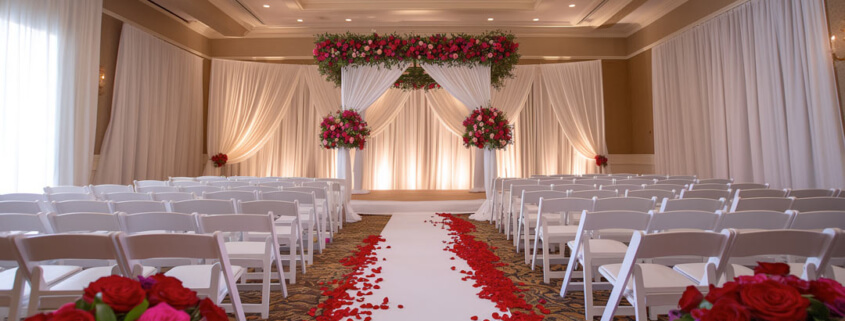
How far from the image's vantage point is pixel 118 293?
2.76 feet

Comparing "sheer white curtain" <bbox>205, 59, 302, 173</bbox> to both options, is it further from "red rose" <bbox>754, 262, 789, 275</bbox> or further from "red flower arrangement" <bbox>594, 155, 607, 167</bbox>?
"red rose" <bbox>754, 262, 789, 275</bbox>

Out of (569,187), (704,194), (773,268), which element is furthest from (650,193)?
(773,268)

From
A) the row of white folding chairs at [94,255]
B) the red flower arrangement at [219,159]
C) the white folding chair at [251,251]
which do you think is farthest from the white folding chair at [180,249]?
the red flower arrangement at [219,159]

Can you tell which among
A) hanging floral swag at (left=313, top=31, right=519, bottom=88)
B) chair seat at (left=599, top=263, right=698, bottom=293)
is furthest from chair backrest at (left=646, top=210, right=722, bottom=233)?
hanging floral swag at (left=313, top=31, right=519, bottom=88)

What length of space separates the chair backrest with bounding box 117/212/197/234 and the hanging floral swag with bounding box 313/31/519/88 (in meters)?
5.47

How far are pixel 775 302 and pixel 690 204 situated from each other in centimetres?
288

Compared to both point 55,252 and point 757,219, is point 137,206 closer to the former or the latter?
point 55,252

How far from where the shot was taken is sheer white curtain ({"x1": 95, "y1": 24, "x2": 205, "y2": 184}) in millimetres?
8156

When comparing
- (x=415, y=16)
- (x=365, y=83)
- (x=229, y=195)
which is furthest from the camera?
(x=415, y=16)

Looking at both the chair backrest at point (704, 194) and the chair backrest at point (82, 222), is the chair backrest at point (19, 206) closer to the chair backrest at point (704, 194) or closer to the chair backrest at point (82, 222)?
the chair backrest at point (82, 222)

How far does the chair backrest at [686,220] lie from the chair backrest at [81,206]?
12.8ft

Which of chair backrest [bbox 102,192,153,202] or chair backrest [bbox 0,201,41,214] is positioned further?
chair backrest [bbox 102,192,153,202]

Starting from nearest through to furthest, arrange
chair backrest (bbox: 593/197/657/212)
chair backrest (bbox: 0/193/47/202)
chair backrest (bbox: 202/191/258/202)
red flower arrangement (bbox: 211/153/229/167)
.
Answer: chair backrest (bbox: 593/197/657/212) → chair backrest (bbox: 0/193/47/202) → chair backrest (bbox: 202/191/258/202) → red flower arrangement (bbox: 211/153/229/167)

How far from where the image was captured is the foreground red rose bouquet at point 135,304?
2.64ft
